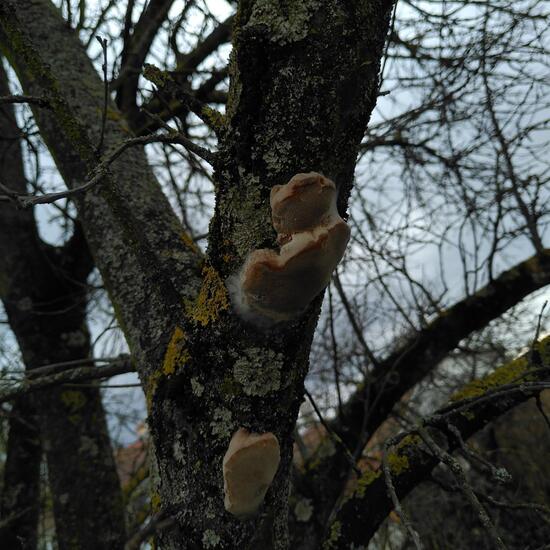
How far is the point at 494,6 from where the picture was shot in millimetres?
2723

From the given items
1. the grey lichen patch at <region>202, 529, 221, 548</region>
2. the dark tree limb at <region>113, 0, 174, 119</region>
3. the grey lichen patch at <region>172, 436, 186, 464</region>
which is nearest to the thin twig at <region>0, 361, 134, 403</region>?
the grey lichen patch at <region>172, 436, 186, 464</region>

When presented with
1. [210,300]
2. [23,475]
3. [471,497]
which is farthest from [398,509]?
[23,475]

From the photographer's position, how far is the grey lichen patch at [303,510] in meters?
1.99

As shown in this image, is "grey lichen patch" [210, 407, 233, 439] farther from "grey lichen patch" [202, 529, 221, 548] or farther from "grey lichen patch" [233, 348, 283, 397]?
"grey lichen patch" [202, 529, 221, 548]

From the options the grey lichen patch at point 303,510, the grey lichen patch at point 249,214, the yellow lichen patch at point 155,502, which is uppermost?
the grey lichen patch at point 249,214

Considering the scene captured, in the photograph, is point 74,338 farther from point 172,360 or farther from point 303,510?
point 172,360

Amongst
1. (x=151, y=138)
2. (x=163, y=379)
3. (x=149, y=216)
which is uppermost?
(x=149, y=216)

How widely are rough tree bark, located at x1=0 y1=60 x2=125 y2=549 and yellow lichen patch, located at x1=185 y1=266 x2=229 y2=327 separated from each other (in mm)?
1145

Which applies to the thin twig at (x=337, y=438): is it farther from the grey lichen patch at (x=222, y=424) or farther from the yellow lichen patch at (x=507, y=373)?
the yellow lichen patch at (x=507, y=373)

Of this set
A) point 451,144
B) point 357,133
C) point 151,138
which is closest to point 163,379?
point 151,138

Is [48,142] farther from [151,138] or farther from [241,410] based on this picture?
[241,410]

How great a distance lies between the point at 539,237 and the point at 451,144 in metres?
0.88

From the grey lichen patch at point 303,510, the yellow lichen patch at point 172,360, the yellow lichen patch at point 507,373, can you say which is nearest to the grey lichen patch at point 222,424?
the yellow lichen patch at point 172,360

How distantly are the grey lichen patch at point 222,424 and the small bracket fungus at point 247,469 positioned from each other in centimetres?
2
